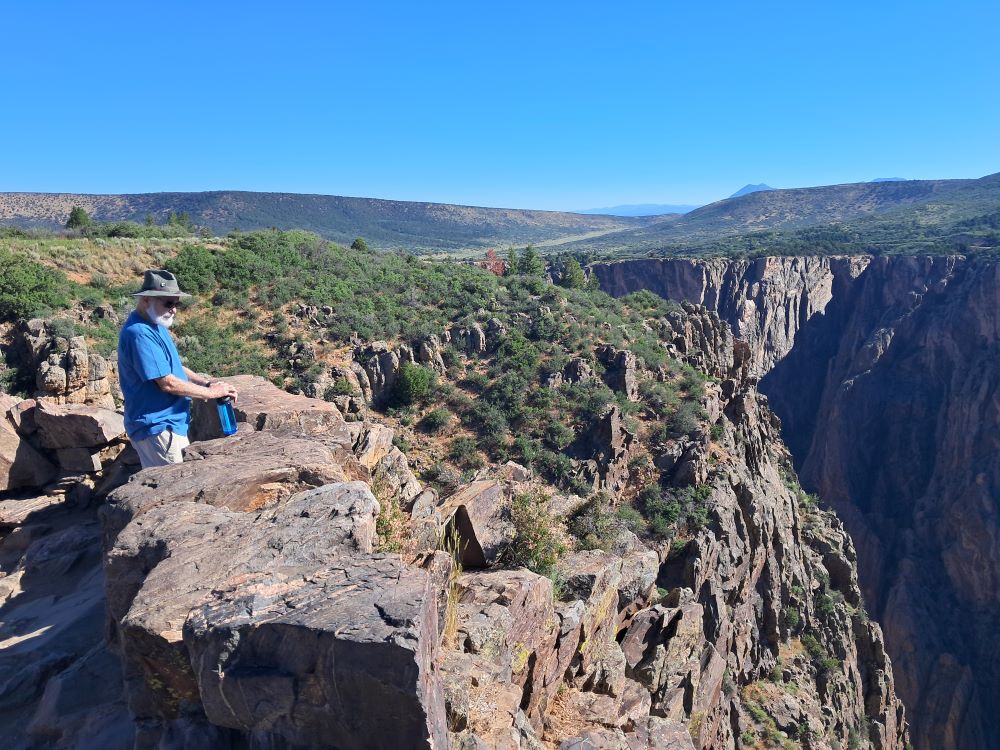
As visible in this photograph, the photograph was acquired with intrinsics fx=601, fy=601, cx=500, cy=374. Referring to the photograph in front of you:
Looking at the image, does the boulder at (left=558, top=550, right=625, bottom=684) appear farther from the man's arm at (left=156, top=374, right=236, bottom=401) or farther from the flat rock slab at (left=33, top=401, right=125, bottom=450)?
the flat rock slab at (left=33, top=401, right=125, bottom=450)

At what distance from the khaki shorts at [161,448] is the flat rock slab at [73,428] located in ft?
12.9

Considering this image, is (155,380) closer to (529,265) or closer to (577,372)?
(577,372)

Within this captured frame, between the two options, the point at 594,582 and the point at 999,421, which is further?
the point at 999,421

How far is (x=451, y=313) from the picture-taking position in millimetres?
24266

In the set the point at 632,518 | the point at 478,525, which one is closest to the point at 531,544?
the point at 478,525

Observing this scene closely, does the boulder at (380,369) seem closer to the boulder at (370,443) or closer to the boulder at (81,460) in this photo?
the boulder at (81,460)

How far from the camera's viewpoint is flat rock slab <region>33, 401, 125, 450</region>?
842 cm

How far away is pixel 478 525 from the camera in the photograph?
20.6 ft

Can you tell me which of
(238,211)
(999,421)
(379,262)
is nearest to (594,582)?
(379,262)

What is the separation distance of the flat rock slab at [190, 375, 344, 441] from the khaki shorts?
113 centimetres

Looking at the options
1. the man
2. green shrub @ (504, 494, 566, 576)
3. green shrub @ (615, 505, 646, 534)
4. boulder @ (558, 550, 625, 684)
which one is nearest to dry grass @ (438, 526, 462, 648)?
green shrub @ (504, 494, 566, 576)

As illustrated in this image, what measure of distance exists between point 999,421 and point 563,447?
115 ft

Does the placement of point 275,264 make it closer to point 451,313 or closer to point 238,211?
point 451,313

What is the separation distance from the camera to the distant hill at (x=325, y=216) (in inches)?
2936
